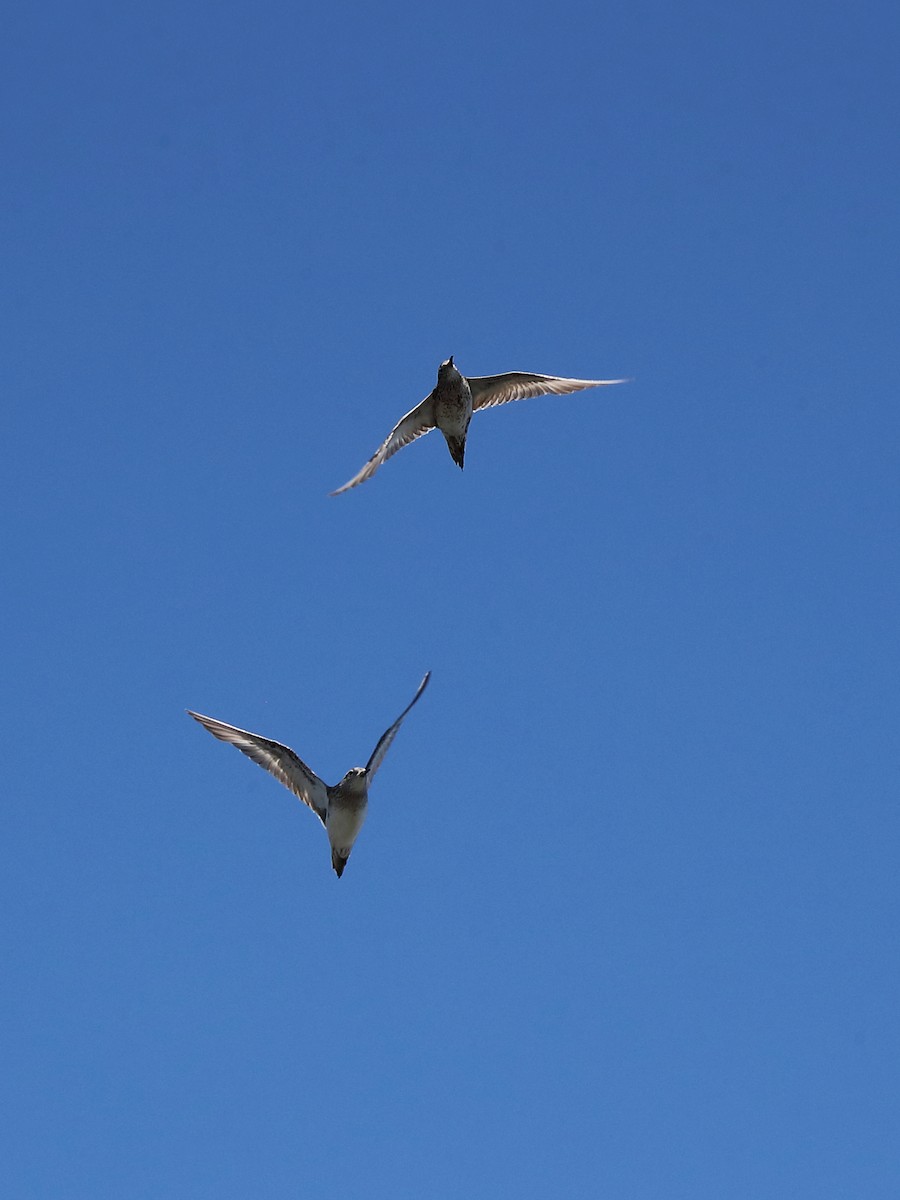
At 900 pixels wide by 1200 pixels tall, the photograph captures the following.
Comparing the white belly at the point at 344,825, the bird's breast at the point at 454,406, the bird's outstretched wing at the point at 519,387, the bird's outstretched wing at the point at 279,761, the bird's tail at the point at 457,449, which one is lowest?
the white belly at the point at 344,825

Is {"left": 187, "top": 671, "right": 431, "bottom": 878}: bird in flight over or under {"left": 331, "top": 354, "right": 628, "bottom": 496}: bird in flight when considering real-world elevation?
under

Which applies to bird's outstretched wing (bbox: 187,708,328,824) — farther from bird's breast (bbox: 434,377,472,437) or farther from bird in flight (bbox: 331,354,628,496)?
bird's breast (bbox: 434,377,472,437)

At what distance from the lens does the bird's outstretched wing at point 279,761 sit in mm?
23781

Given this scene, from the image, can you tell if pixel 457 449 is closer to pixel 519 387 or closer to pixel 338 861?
pixel 519 387

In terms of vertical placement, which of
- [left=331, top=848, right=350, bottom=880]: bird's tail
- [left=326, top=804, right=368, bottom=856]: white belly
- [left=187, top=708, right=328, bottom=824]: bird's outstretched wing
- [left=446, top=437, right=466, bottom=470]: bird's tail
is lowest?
[left=331, top=848, right=350, bottom=880]: bird's tail

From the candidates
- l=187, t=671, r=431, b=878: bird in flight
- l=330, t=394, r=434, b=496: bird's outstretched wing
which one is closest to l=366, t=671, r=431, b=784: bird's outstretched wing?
l=187, t=671, r=431, b=878: bird in flight

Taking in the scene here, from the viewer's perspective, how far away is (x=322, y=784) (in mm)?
24000

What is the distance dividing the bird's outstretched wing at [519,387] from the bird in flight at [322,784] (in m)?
9.34

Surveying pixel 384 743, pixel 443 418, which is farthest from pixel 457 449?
pixel 384 743

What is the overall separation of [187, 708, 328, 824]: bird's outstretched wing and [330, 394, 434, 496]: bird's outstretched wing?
5.26 meters

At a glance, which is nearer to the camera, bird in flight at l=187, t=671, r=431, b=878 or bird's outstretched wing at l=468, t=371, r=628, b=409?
bird in flight at l=187, t=671, r=431, b=878

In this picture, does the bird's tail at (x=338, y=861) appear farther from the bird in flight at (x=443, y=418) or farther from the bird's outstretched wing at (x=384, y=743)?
the bird in flight at (x=443, y=418)

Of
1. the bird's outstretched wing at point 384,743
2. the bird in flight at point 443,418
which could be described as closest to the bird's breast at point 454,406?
the bird in flight at point 443,418

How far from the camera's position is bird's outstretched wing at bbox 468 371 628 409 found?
3028 centimetres
